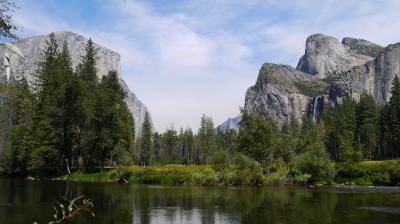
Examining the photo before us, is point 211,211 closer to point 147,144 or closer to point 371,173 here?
point 371,173

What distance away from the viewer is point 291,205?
37750 mm

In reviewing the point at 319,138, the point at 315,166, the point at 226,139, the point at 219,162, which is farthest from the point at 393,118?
the point at 226,139

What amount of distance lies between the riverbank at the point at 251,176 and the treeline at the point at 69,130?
323 inches

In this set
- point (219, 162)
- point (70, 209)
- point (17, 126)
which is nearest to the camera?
point (70, 209)

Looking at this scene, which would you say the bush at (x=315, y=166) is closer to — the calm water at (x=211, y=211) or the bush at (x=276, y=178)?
the bush at (x=276, y=178)

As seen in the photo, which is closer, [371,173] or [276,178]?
[276,178]

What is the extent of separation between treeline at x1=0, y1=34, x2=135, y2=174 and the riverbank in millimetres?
8212

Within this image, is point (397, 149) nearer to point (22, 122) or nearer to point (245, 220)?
point (22, 122)

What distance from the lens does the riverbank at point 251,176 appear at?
69.2 m

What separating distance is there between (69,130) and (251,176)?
129 feet

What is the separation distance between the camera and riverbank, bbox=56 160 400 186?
227 ft

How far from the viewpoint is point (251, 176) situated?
2726 inches

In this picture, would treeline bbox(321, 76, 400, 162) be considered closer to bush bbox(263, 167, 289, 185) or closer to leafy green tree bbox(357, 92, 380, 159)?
leafy green tree bbox(357, 92, 380, 159)

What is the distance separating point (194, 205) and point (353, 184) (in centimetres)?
4318
